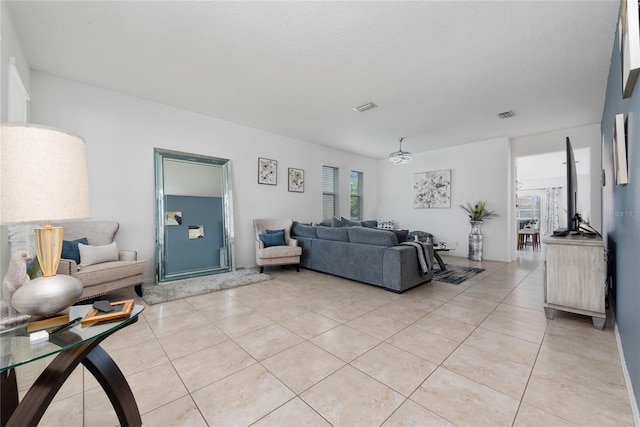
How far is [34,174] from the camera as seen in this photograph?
0.91 meters

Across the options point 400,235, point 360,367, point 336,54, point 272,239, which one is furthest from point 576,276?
point 272,239

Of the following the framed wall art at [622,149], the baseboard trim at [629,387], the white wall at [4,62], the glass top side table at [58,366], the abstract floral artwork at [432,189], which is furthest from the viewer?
the abstract floral artwork at [432,189]

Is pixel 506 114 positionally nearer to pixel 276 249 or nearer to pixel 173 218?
pixel 276 249

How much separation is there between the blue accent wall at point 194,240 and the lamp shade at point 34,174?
329 cm

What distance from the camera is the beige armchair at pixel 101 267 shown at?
2.58 metres

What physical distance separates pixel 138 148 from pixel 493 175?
6.77 meters

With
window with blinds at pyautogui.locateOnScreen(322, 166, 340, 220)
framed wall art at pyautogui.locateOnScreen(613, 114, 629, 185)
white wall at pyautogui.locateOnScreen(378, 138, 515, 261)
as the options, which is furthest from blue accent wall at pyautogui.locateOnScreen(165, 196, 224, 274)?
white wall at pyautogui.locateOnScreen(378, 138, 515, 261)

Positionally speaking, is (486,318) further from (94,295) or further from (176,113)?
(176,113)

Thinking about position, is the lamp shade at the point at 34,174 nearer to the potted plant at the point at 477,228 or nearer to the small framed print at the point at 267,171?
the small framed print at the point at 267,171

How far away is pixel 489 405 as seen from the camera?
4.53 ft

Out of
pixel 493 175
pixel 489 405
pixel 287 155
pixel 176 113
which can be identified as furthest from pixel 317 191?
pixel 489 405

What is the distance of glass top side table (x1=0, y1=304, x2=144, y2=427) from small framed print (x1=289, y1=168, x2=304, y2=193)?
4.56 metres

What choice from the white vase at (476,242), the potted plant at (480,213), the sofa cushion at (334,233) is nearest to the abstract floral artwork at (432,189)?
the potted plant at (480,213)

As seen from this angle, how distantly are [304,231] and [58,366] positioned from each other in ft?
13.0
